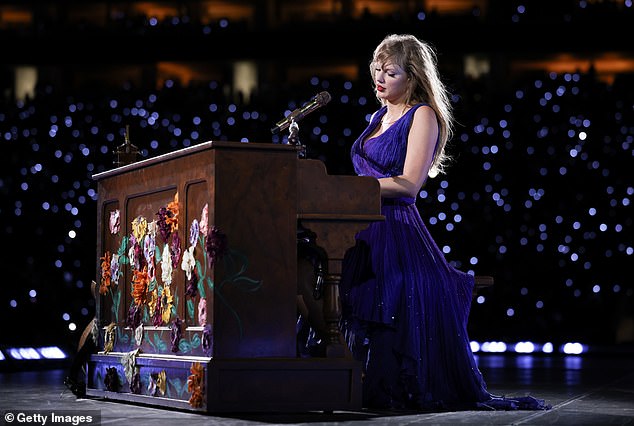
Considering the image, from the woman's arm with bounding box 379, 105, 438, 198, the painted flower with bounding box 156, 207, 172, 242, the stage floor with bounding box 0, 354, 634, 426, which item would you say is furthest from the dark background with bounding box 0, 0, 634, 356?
the woman's arm with bounding box 379, 105, 438, 198

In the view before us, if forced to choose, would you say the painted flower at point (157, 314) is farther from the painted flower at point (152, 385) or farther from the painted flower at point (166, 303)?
the painted flower at point (152, 385)

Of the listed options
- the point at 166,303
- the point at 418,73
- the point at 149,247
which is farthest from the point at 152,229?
the point at 418,73

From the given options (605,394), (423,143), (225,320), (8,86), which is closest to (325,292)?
(225,320)

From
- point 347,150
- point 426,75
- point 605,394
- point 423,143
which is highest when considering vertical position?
point 347,150

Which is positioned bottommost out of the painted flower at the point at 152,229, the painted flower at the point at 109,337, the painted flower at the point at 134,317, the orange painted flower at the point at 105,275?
the painted flower at the point at 109,337

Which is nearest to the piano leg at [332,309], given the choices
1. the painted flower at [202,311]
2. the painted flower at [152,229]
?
the painted flower at [202,311]

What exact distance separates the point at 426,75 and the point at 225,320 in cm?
132

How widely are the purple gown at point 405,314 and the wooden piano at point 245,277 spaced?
1.05 feet

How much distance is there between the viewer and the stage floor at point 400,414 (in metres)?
3.00

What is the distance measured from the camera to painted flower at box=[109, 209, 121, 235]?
4063 millimetres

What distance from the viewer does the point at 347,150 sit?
10.3 metres

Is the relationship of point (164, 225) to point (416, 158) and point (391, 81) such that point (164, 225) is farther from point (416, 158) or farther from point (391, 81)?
point (391, 81)

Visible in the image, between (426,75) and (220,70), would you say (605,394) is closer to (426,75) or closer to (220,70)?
(426,75)

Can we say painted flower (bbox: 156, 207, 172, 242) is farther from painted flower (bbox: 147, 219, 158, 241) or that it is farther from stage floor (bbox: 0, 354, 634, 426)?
stage floor (bbox: 0, 354, 634, 426)
